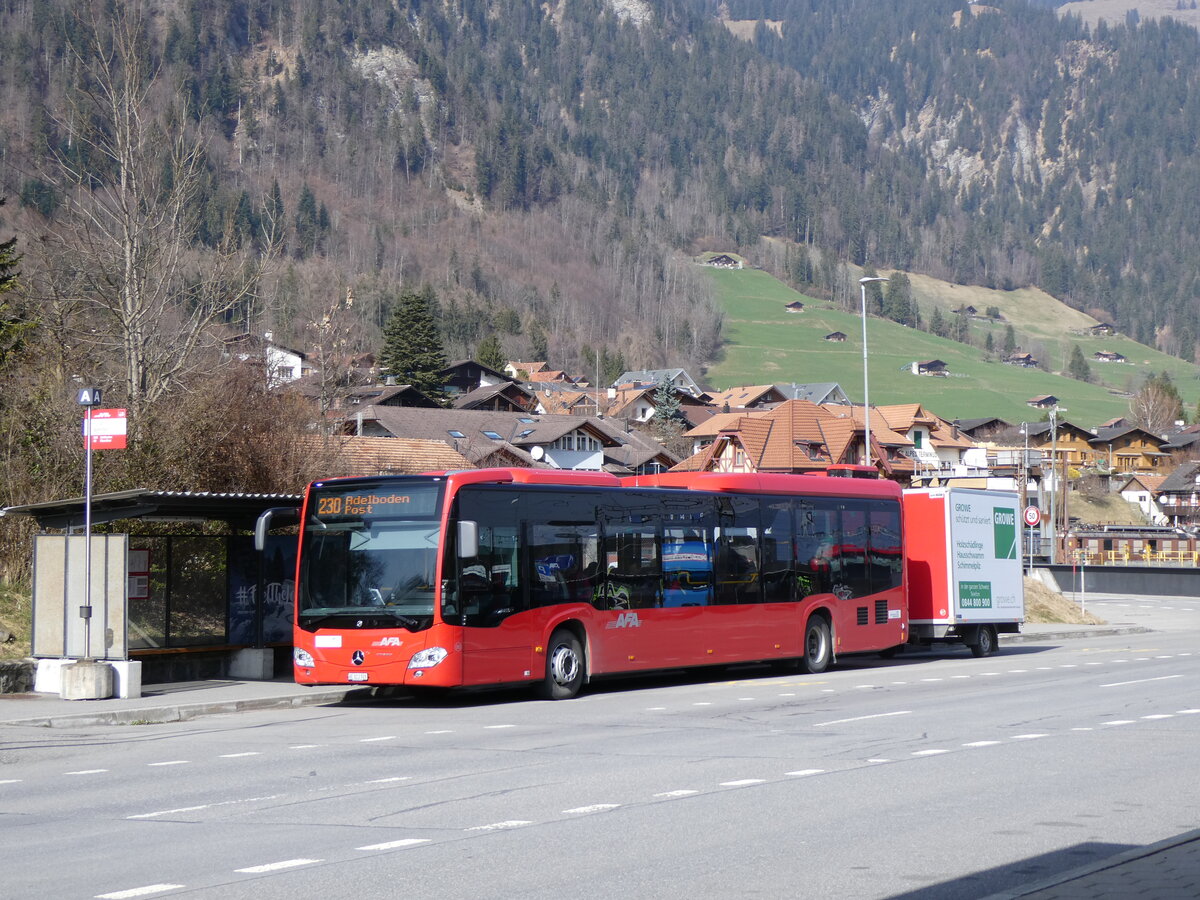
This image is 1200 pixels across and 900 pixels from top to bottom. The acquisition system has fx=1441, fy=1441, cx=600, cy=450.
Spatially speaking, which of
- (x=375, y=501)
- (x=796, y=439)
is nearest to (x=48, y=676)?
(x=375, y=501)

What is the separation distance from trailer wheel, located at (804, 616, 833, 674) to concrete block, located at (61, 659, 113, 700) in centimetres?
1113

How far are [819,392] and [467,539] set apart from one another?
152283 millimetres

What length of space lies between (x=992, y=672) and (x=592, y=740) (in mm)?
11625

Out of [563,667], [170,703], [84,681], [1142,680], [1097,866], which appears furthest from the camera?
[1142,680]

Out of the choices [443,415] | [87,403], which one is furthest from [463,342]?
[87,403]

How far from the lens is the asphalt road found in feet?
26.3

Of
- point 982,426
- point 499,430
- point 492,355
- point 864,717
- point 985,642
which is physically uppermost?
point 492,355

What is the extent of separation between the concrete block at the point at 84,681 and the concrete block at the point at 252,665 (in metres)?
3.23

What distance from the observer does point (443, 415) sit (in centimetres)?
9688

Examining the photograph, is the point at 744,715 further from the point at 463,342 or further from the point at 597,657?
the point at 463,342

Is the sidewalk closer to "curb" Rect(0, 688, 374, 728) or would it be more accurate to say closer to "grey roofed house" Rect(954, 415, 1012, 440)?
"curb" Rect(0, 688, 374, 728)

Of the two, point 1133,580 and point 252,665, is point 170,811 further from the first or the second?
point 1133,580

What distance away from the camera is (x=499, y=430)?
100188 millimetres

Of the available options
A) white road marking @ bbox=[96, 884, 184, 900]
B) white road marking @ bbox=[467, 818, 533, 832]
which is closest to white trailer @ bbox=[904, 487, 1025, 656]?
white road marking @ bbox=[467, 818, 533, 832]
